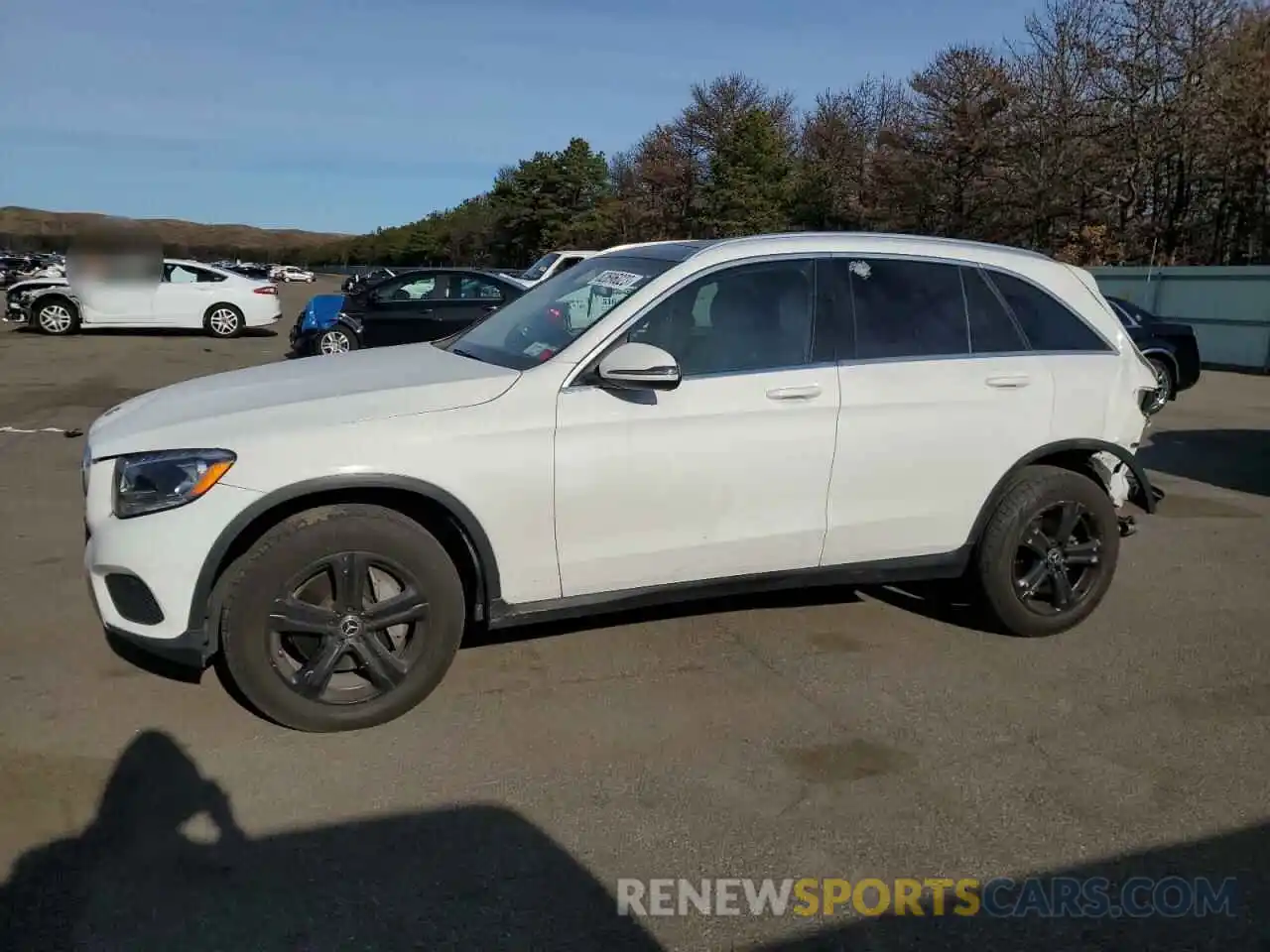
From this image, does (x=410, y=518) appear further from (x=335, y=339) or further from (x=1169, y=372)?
(x=1169, y=372)

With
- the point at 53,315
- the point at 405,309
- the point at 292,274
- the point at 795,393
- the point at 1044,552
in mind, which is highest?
the point at 292,274

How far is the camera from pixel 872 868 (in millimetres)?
3018

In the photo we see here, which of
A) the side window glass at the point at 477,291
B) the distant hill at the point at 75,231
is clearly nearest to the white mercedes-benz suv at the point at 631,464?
the distant hill at the point at 75,231

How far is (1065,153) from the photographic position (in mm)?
34156

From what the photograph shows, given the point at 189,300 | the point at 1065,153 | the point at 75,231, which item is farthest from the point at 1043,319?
the point at 1065,153

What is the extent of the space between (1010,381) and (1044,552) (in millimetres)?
838

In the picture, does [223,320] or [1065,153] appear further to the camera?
[1065,153]

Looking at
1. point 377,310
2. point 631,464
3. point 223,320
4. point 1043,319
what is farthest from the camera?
point 223,320

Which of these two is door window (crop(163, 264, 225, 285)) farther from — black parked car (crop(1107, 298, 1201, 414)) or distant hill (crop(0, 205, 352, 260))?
black parked car (crop(1107, 298, 1201, 414))

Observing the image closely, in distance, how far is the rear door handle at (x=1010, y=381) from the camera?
4.55m

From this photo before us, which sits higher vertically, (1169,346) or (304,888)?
(1169,346)

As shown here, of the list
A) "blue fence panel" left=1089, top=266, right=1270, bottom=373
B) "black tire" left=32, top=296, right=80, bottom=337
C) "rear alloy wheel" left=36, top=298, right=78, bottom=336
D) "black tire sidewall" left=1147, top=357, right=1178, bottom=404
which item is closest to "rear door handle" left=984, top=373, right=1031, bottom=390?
"black tire sidewall" left=1147, top=357, right=1178, bottom=404

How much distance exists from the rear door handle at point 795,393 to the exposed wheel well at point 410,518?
134 centimetres

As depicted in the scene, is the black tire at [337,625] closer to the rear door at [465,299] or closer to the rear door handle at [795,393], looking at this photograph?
the rear door handle at [795,393]
